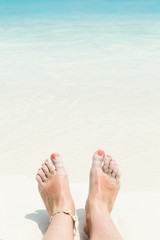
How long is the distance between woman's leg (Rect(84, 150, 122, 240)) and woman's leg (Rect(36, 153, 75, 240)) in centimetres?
10

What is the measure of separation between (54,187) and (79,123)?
1.26 meters

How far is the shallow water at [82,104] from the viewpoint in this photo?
2.58 m

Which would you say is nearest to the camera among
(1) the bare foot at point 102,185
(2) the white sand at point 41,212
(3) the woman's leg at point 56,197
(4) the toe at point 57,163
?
(3) the woman's leg at point 56,197

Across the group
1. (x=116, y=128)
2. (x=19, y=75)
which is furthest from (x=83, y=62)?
(x=116, y=128)

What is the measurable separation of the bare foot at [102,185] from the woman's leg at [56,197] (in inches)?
4.3

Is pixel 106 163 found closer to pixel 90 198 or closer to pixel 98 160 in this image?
pixel 98 160

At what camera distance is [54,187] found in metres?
1.92

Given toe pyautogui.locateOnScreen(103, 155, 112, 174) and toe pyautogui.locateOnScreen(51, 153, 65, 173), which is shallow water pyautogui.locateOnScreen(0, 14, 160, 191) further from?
toe pyautogui.locateOnScreen(51, 153, 65, 173)

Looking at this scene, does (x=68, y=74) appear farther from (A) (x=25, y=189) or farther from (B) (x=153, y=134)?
(A) (x=25, y=189)

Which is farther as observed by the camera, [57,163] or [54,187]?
[57,163]

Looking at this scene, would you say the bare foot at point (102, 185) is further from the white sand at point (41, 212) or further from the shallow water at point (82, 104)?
the shallow water at point (82, 104)

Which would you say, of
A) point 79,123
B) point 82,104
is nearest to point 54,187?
point 79,123

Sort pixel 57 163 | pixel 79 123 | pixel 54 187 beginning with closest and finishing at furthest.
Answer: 1. pixel 54 187
2. pixel 57 163
3. pixel 79 123

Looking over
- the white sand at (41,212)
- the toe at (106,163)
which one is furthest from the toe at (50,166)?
the toe at (106,163)
